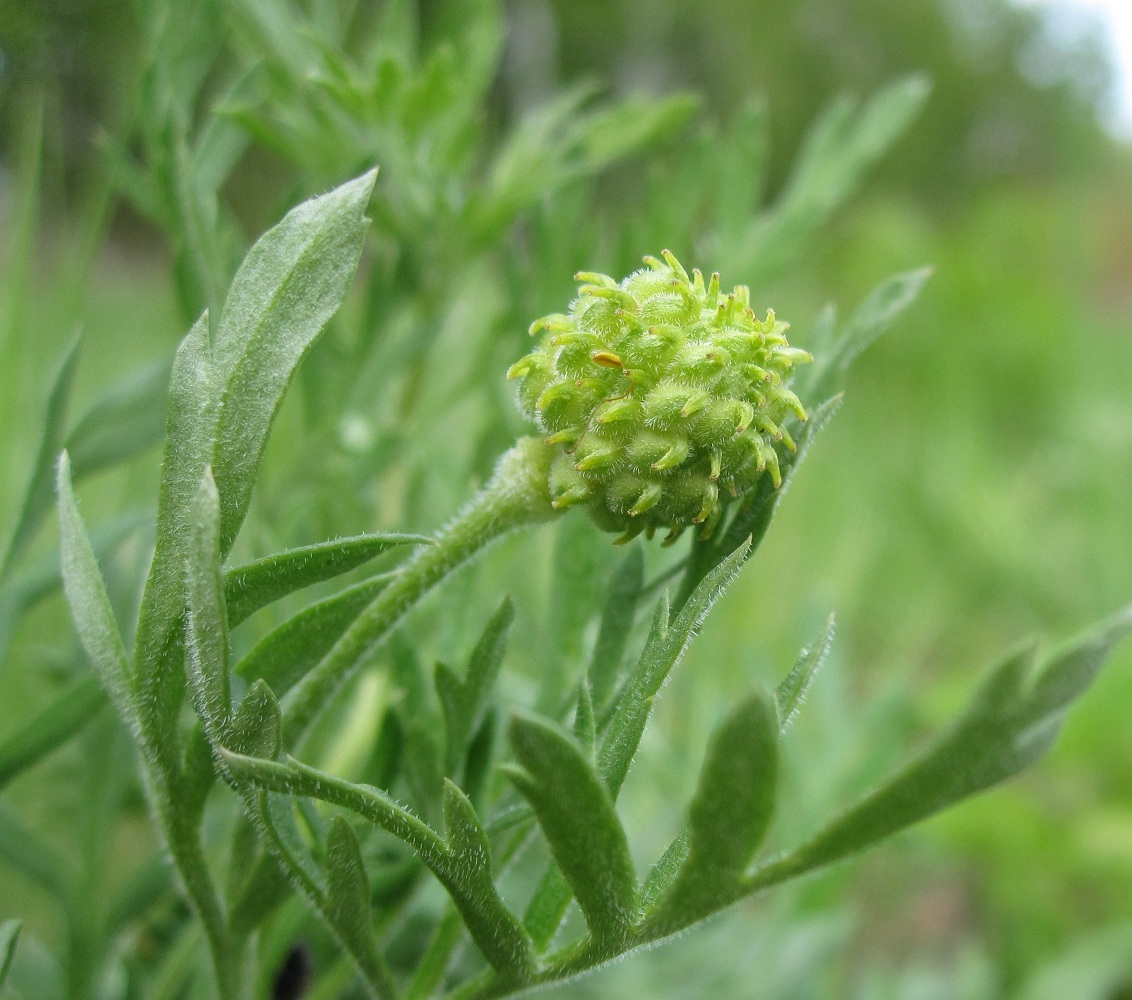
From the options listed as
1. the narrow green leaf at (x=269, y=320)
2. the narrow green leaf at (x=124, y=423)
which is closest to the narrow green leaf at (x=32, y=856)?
the narrow green leaf at (x=124, y=423)

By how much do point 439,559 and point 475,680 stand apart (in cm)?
5

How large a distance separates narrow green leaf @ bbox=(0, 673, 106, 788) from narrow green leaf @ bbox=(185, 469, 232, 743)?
14 centimetres

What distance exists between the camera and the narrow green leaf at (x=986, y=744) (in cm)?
25

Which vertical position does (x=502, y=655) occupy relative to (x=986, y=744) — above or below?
above

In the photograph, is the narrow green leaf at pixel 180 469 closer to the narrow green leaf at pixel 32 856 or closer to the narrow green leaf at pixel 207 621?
the narrow green leaf at pixel 207 621

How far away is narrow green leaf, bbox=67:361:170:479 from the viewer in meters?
0.47

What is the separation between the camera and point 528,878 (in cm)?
60

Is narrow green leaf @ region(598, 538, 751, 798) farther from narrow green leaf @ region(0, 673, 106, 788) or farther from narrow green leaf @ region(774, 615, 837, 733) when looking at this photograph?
narrow green leaf @ region(0, 673, 106, 788)

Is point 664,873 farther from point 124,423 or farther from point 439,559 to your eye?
point 124,423

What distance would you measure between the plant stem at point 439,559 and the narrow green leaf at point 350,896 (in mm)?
52

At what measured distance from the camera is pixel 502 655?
1.19 ft

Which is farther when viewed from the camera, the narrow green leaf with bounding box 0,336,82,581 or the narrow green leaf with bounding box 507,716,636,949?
the narrow green leaf with bounding box 0,336,82,581

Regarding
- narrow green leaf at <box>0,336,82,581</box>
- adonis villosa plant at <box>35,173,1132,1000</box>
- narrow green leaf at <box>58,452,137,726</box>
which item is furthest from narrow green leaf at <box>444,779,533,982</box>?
narrow green leaf at <box>0,336,82,581</box>

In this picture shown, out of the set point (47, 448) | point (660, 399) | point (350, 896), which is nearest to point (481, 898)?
point (350, 896)
